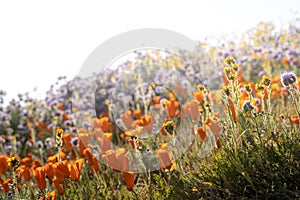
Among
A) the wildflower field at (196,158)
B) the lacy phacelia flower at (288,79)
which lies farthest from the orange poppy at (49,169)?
the lacy phacelia flower at (288,79)

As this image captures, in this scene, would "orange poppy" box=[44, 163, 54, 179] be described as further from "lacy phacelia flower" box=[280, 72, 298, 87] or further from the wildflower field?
"lacy phacelia flower" box=[280, 72, 298, 87]

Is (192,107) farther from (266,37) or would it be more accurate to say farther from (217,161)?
(266,37)

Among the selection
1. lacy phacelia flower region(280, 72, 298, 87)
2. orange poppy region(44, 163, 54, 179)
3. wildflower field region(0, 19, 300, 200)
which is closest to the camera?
wildflower field region(0, 19, 300, 200)

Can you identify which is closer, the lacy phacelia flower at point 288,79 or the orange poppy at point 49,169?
the lacy phacelia flower at point 288,79

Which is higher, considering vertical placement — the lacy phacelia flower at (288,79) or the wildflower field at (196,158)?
the lacy phacelia flower at (288,79)

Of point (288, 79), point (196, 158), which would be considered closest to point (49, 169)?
point (196, 158)

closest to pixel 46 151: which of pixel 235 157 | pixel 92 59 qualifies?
pixel 92 59

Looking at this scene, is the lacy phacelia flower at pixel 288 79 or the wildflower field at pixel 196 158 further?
the lacy phacelia flower at pixel 288 79

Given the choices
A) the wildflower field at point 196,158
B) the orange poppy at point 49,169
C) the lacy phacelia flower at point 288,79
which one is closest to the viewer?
the wildflower field at point 196,158

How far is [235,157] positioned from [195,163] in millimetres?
529

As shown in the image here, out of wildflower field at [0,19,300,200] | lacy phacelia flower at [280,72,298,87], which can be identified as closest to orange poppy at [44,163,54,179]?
wildflower field at [0,19,300,200]

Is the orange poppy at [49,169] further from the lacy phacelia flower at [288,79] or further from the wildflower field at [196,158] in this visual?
the lacy phacelia flower at [288,79]

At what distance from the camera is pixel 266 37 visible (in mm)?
10359

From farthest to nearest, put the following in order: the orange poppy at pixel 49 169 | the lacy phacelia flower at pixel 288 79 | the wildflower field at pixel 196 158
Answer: the orange poppy at pixel 49 169 < the lacy phacelia flower at pixel 288 79 < the wildflower field at pixel 196 158
